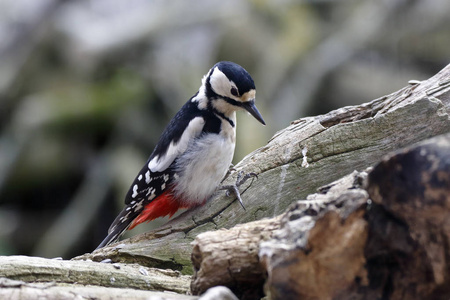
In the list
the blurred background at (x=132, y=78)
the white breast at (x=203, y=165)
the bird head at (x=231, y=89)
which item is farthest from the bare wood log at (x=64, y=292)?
the blurred background at (x=132, y=78)

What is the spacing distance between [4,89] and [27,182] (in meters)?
1.30

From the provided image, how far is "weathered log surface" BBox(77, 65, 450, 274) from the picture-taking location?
7.63ft

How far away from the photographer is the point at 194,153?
3105 mm

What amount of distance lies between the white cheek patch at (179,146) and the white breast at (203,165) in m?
0.03

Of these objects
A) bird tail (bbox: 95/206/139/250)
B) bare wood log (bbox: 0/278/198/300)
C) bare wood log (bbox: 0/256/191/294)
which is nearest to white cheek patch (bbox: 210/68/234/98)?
bird tail (bbox: 95/206/139/250)

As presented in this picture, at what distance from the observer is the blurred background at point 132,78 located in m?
6.30

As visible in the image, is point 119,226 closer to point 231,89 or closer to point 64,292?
point 231,89

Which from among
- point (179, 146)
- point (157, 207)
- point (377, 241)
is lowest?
point (377, 241)

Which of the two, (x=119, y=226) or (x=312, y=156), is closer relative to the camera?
(x=312, y=156)

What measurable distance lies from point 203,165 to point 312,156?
0.73 meters

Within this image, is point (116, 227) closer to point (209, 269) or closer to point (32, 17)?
point (209, 269)

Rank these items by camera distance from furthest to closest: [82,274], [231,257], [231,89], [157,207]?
[157,207] < [231,89] < [82,274] < [231,257]

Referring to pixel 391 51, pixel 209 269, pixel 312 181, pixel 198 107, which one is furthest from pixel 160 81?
pixel 209 269

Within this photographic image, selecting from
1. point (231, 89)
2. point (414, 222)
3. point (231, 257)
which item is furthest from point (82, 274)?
point (231, 89)
